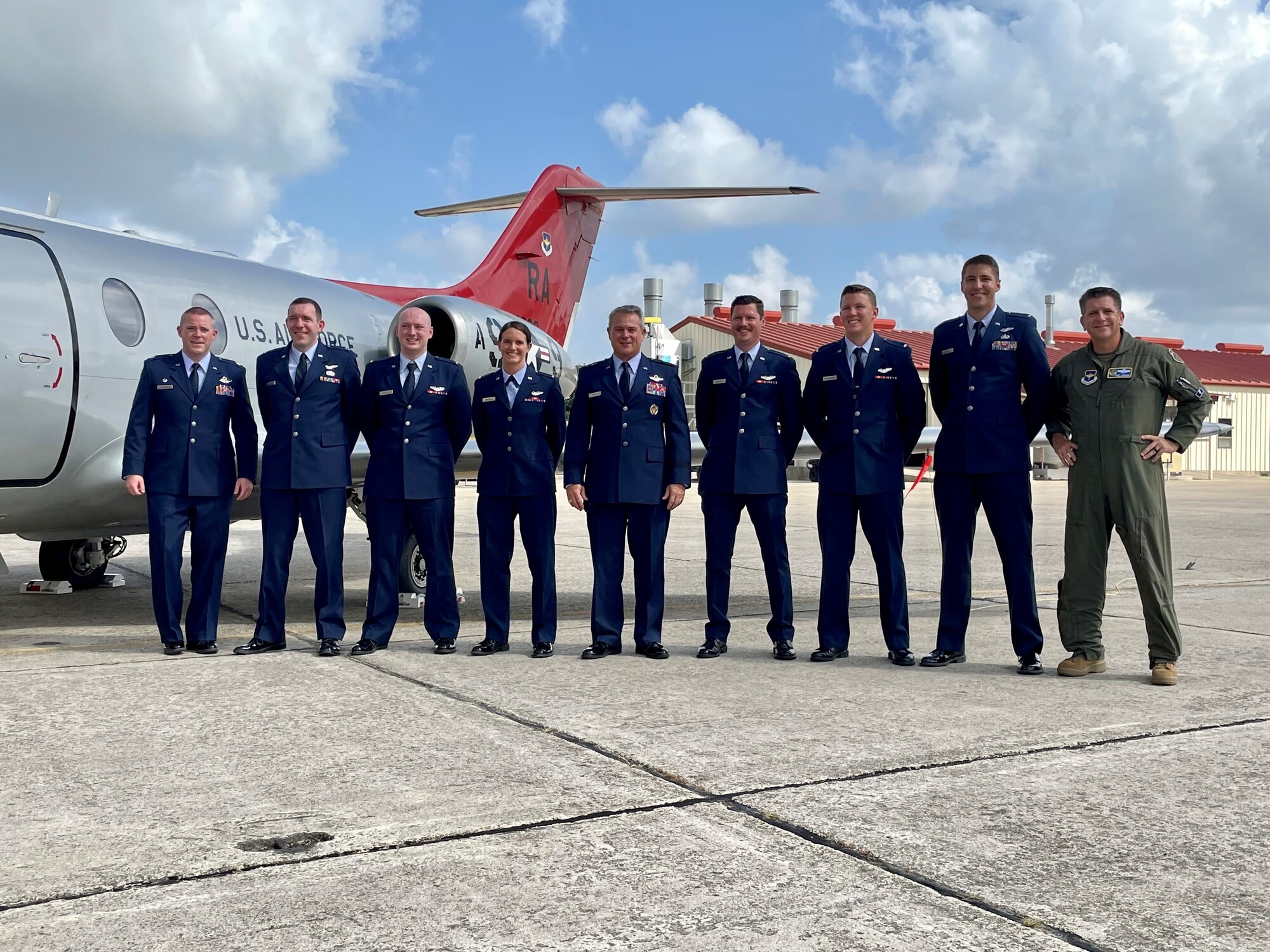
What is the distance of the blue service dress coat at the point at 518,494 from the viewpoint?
622 cm

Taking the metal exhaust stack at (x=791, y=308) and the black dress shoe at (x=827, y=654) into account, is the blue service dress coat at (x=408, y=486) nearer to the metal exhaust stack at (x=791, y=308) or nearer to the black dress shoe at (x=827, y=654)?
the black dress shoe at (x=827, y=654)

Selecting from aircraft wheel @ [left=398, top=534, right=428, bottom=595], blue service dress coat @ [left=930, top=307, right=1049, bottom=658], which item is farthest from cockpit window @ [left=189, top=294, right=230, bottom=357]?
blue service dress coat @ [left=930, top=307, right=1049, bottom=658]

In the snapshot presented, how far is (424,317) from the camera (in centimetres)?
637

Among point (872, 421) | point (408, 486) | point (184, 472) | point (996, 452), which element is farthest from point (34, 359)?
point (996, 452)

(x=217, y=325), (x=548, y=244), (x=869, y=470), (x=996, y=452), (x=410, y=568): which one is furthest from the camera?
(x=548, y=244)

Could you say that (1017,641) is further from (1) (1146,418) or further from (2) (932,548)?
(2) (932,548)

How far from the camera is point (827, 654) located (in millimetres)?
5992

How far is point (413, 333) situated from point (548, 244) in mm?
7293

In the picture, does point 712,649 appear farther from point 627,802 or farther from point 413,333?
point 627,802

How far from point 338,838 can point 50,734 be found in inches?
67.9

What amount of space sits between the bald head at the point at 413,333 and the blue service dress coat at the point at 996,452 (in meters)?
2.62

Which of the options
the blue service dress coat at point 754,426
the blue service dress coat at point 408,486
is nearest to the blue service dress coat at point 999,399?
the blue service dress coat at point 754,426

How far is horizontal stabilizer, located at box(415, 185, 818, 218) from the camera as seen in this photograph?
39.4 ft

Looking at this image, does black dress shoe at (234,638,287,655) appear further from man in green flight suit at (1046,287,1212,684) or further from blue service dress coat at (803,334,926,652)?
man in green flight suit at (1046,287,1212,684)
